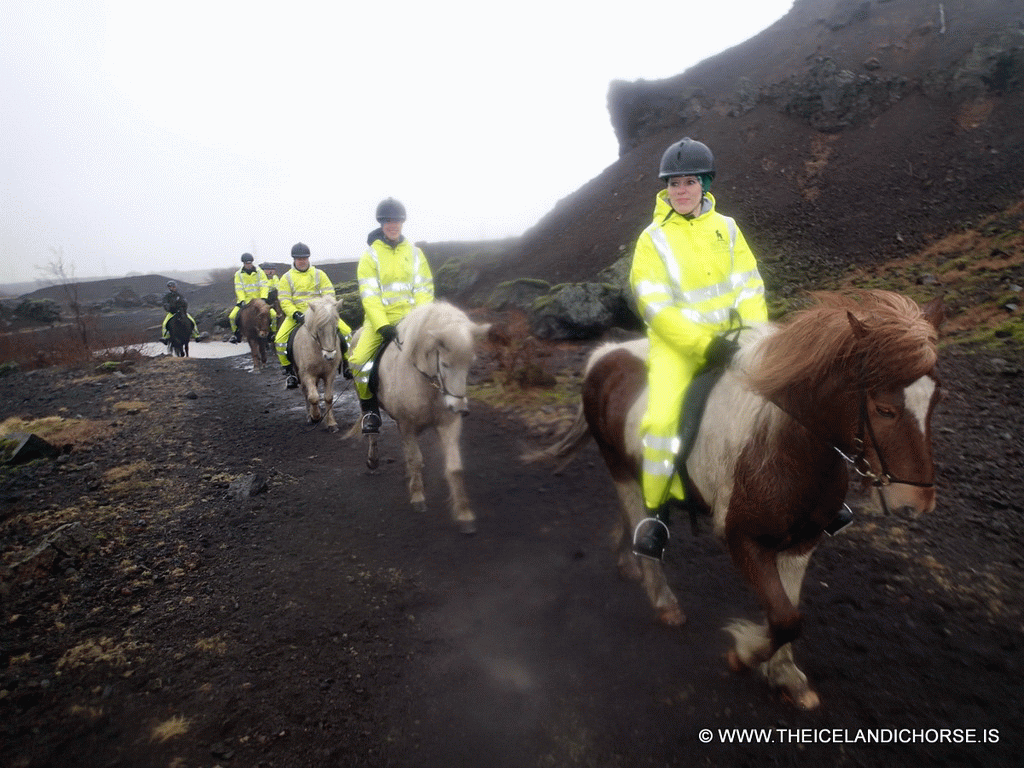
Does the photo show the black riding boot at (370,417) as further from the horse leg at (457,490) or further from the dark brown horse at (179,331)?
the dark brown horse at (179,331)

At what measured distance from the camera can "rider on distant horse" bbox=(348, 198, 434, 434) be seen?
19.9ft

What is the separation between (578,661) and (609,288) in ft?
38.2

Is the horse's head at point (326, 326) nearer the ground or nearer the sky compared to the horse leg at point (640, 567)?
nearer the sky

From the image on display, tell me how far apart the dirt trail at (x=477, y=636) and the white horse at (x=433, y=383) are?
1.48 ft

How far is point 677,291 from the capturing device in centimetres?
331

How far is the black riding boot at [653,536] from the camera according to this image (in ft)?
10.7

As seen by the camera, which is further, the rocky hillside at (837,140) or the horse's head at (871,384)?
the rocky hillside at (837,140)

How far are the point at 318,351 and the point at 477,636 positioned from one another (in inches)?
249

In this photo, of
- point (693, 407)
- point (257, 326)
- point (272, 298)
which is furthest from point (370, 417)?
point (257, 326)

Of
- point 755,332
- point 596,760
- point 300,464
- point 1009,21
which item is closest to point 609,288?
point 300,464

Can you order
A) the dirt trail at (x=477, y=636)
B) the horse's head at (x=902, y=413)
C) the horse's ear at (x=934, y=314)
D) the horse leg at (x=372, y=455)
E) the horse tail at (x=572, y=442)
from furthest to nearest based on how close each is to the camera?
the horse leg at (x=372, y=455) → the horse tail at (x=572, y=442) → the dirt trail at (x=477, y=636) → the horse's ear at (x=934, y=314) → the horse's head at (x=902, y=413)

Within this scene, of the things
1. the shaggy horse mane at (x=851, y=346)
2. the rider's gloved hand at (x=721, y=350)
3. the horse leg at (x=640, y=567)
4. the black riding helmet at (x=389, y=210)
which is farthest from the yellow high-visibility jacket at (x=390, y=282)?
the shaggy horse mane at (x=851, y=346)

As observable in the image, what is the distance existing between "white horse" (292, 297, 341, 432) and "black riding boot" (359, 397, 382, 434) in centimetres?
224

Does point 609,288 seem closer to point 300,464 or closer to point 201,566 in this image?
point 300,464
